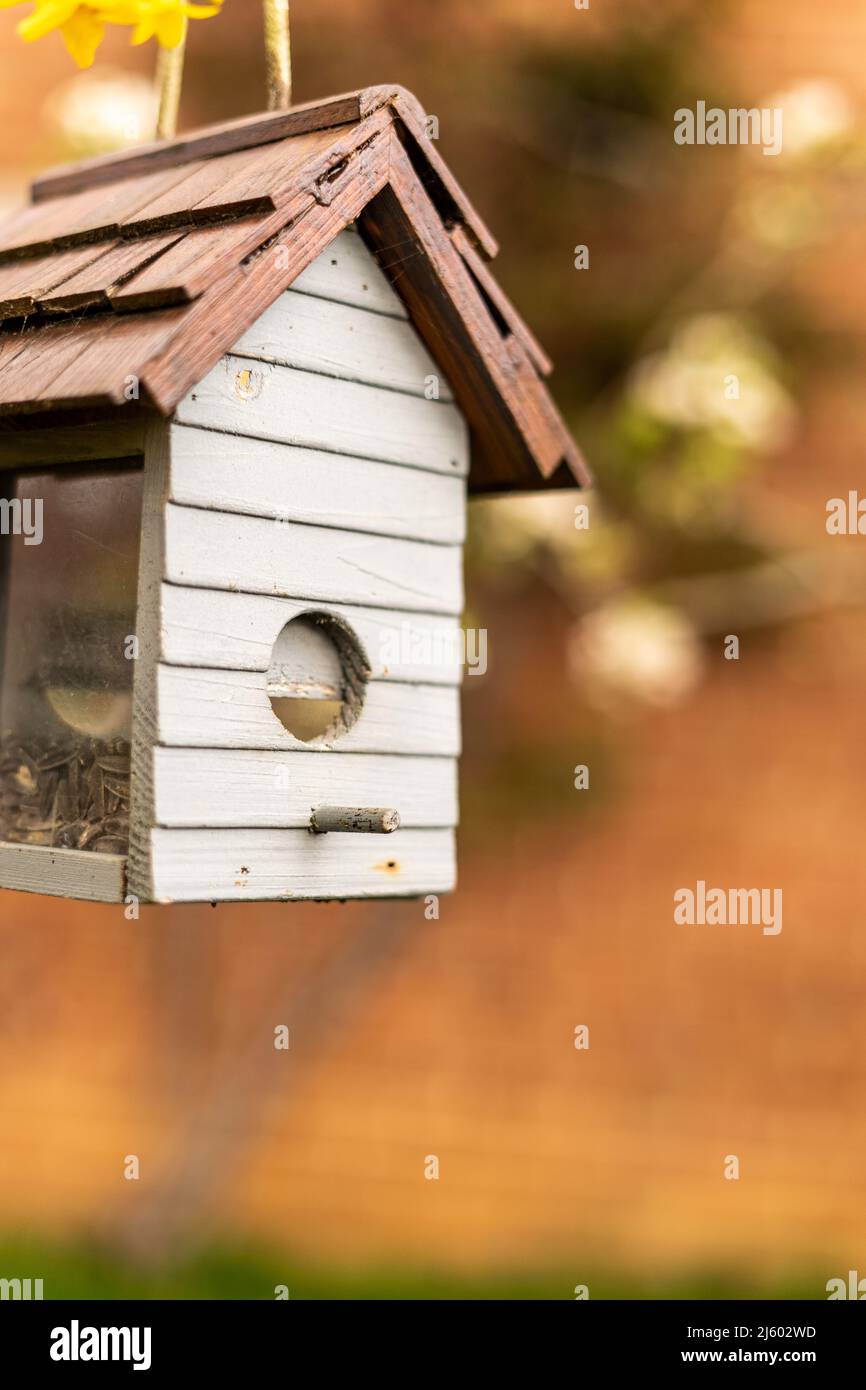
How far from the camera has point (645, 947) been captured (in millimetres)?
5051

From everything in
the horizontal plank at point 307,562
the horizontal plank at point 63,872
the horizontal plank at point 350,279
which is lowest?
the horizontal plank at point 63,872

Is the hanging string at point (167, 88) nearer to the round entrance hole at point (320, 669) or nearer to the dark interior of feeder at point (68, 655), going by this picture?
the dark interior of feeder at point (68, 655)

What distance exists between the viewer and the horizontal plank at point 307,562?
68.7 inches

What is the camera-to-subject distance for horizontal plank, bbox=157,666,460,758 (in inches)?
68.1

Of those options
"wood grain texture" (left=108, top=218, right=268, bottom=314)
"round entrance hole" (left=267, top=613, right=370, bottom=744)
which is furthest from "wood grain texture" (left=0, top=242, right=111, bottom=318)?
"round entrance hole" (left=267, top=613, right=370, bottom=744)

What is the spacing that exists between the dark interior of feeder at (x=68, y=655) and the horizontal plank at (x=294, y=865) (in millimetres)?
99

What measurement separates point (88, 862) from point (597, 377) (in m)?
3.18

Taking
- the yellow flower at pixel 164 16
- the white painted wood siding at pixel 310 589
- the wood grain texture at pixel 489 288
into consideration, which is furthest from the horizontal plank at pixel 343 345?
the yellow flower at pixel 164 16

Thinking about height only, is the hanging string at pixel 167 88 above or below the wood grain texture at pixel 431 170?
above

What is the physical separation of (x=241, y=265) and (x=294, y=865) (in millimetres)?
672

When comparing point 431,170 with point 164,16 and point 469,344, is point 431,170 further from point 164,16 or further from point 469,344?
point 164,16

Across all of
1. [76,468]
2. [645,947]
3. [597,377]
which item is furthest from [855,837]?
[76,468]

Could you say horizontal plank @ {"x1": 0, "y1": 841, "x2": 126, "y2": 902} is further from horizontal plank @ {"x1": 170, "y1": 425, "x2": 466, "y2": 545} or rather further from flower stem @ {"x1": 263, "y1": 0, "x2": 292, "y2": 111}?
flower stem @ {"x1": 263, "y1": 0, "x2": 292, "y2": 111}

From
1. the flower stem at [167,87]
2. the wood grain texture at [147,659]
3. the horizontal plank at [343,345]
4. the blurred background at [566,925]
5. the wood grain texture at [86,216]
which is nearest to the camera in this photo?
the wood grain texture at [147,659]
